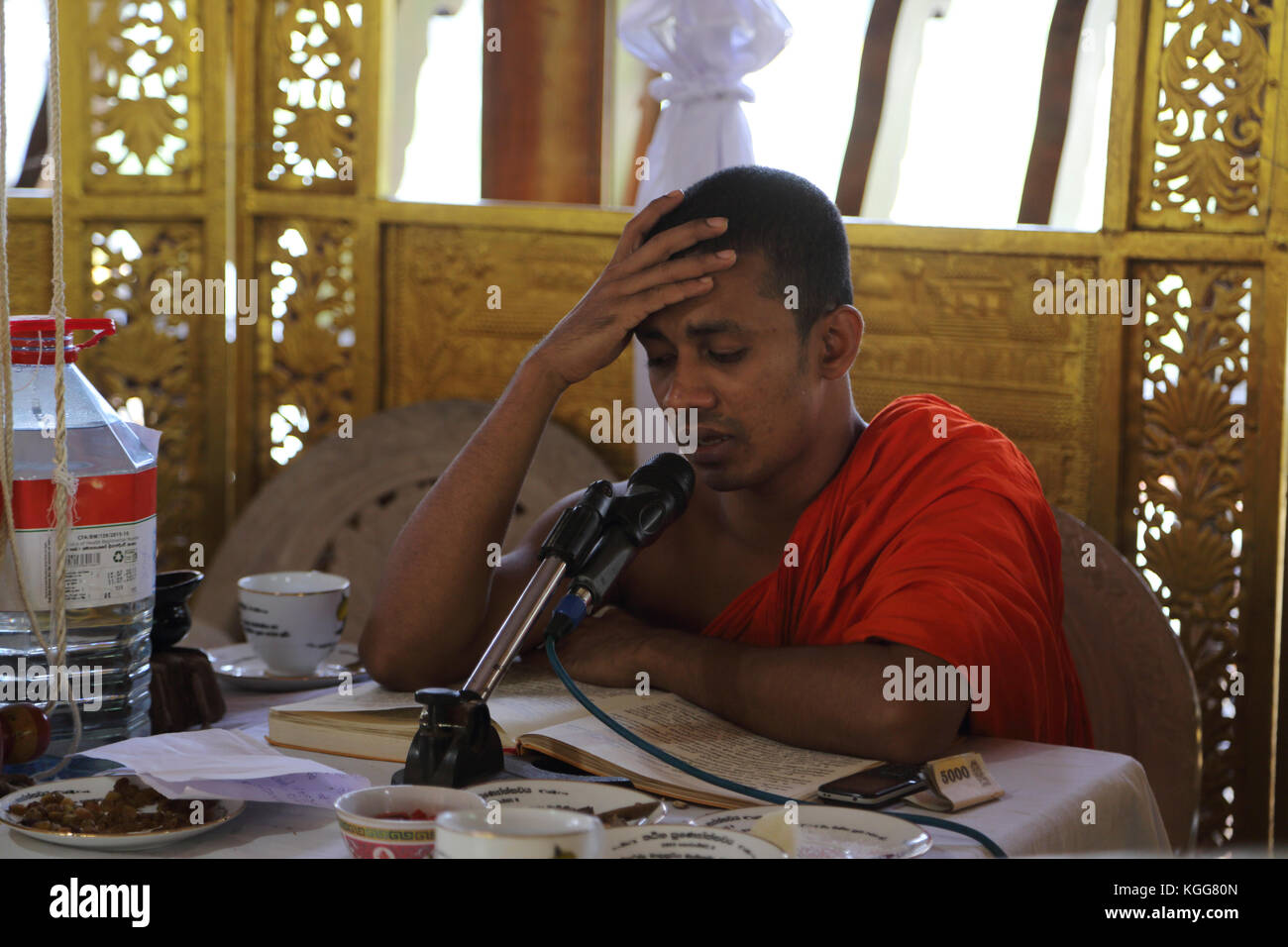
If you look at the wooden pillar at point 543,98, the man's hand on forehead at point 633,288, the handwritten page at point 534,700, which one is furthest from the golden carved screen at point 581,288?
the handwritten page at point 534,700

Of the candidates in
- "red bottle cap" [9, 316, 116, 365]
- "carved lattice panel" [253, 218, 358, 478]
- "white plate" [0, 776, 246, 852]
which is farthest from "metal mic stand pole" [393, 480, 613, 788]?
"carved lattice panel" [253, 218, 358, 478]

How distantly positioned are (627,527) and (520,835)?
1.77 feet

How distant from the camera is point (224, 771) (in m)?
1.17

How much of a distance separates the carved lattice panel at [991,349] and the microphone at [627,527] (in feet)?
5.02

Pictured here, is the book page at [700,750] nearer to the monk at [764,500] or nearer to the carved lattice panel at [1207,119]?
the monk at [764,500]

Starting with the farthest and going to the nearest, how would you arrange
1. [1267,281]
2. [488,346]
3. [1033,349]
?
[488,346] → [1033,349] → [1267,281]

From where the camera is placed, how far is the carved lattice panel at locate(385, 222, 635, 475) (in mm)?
3104

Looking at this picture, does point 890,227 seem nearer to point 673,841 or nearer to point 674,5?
point 674,5

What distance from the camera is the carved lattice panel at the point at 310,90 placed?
3.25m

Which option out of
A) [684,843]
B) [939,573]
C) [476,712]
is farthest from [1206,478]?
[684,843]
